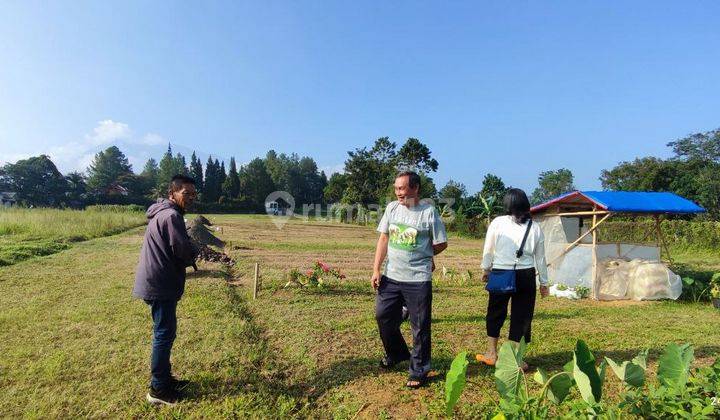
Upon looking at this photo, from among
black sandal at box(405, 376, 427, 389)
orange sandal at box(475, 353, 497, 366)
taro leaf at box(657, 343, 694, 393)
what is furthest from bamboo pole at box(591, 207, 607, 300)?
taro leaf at box(657, 343, 694, 393)

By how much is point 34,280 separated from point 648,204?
12000 mm

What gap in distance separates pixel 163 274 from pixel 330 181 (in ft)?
175

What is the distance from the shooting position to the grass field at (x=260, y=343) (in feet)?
10.2

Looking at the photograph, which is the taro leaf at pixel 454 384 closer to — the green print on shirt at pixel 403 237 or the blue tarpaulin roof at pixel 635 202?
the green print on shirt at pixel 403 237

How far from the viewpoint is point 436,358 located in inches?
159

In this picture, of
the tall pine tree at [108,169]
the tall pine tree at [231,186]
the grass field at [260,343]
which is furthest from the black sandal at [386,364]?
the tall pine tree at [108,169]

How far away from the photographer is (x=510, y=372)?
72.5 inches

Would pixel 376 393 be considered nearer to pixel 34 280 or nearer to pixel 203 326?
pixel 203 326

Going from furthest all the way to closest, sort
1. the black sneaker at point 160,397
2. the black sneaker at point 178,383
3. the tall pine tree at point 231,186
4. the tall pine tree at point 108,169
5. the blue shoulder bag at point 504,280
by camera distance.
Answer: the tall pine tree at point 108,169
the tall pine tree at point 231,186
the blue shoulder bag at point 504,280
the black sneaker at point 178,383
the black sneaker at point 160,397

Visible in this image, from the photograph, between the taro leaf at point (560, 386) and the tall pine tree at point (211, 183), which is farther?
the tall pine tree at point (211, 183)

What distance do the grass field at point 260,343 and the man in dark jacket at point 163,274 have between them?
248mm

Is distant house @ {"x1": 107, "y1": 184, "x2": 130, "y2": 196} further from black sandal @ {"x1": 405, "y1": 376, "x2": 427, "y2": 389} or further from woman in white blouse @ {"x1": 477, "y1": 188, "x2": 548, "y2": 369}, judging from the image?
woman in white blouse @ {"x1": 477, "y1": 188, "x2": 548, "y2": 369}

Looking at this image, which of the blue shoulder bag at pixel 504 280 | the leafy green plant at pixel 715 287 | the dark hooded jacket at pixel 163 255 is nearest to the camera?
the dark hooded jacket at pixel 163 255

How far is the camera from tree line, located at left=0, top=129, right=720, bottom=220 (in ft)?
112
